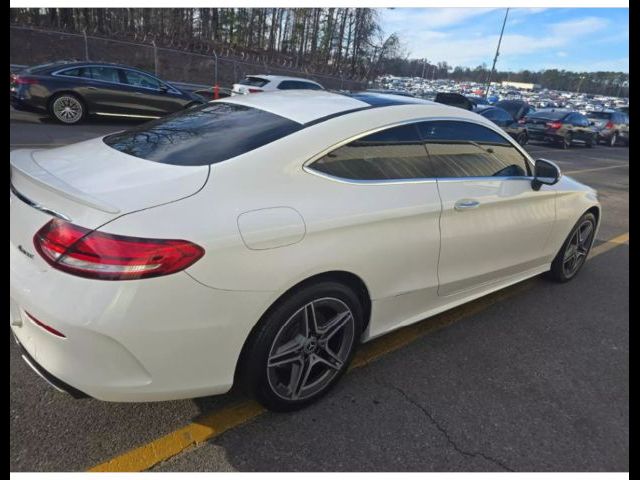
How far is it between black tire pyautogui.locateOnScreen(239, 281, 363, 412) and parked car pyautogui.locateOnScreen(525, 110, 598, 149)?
60.5 ft

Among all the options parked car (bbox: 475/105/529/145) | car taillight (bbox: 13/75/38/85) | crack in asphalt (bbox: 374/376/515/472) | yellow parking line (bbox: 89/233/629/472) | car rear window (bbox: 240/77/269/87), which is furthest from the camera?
parked car (bbox: 475/105/529/145)

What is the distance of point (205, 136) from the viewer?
8.22ft

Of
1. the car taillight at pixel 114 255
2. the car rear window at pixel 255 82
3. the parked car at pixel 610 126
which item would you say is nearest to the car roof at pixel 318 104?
the car taillight at pixel 114 255

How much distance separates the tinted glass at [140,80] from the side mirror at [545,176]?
10829 mm

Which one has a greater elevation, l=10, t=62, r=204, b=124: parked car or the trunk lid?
l=10, t=62, r=204, b=124: parked car

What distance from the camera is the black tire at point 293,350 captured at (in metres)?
2.15

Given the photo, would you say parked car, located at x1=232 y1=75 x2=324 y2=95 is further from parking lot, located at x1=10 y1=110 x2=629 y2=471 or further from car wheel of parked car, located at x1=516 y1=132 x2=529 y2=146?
parking lot, located at x1=10 y1=110 x2=629 y2=471

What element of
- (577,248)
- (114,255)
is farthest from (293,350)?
(577,248)

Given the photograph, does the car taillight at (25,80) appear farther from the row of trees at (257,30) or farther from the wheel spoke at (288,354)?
the row of trees at (257,30)

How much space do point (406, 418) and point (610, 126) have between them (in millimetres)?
28298

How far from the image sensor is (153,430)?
88.5 inches

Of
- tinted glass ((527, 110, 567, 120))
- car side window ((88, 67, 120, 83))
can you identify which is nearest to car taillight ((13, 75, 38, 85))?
car side window ((88, 67, 120, 83))

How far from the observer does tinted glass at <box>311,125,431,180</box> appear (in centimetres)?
245
